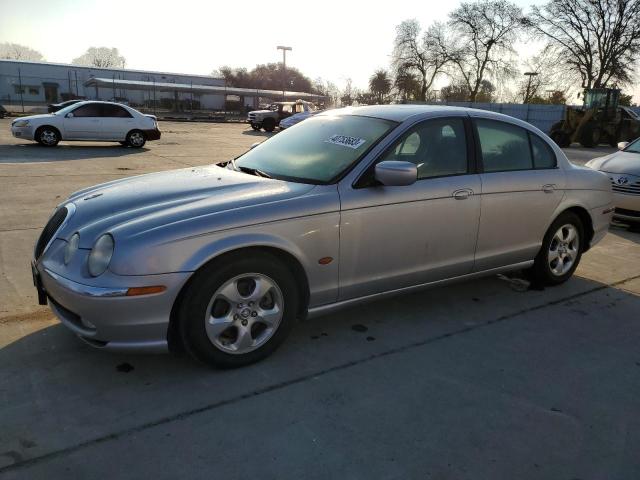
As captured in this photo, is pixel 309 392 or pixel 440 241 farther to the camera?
pixel 440 241

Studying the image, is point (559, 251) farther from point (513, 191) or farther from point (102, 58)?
point (102, 58)

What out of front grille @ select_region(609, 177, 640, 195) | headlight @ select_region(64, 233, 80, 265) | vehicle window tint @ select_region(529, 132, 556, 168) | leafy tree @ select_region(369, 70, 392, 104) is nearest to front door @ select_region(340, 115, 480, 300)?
vehicle window tint @ select_region(529, 132, 556, 168)

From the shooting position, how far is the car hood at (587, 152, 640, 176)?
290 inches

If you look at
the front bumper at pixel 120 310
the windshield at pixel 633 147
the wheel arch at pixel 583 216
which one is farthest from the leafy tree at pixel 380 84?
the front bumper at pixel 120 310

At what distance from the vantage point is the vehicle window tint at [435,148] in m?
3.75

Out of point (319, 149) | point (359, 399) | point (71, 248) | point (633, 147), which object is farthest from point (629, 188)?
point (71, 248)

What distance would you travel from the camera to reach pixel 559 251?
476 cm

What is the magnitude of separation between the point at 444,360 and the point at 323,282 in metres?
0.93

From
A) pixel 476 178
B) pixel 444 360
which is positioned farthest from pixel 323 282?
pixel 476 178

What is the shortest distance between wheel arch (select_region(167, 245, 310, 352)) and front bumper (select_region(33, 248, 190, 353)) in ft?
0.18

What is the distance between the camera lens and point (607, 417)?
9.25 feet

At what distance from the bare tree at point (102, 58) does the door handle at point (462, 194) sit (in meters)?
91.7

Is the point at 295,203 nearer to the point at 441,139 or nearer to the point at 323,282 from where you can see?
the point at 323,282

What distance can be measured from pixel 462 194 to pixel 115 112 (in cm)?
1474
